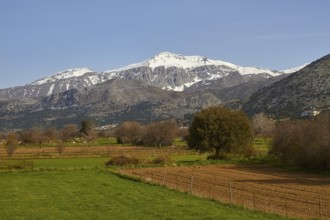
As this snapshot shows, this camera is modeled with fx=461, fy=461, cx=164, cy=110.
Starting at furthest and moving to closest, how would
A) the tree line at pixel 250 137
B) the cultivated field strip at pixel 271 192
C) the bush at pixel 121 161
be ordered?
the bush at pixel 121 161 < the tree line at pixel 250 137 < the cultivated field strip at pixel 271 192

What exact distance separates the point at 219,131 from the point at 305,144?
20.6 meters

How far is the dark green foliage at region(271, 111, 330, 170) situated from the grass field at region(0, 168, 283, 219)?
28.2 metres

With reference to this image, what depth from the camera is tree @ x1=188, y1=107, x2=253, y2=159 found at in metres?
84.2

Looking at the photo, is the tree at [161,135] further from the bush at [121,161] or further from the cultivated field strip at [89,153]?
the bush at [121,161]

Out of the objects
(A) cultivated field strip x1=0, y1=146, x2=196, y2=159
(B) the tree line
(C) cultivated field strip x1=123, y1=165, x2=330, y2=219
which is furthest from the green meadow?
(A) cultivated field strip x1=0, y1=146, x2=196, y2=159

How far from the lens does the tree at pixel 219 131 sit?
3317 inches

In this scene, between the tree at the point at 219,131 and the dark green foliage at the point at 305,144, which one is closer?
the dark green foliage at the point at 305,144

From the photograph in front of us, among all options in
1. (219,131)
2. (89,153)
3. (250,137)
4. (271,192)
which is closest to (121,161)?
(219,131)

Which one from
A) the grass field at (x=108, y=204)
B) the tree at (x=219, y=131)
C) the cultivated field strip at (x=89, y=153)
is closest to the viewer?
the grass field at (x=108, y=204)

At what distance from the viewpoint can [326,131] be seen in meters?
63.0

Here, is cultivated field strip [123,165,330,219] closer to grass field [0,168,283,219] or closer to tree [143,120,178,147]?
grass field [0,168,283,219]

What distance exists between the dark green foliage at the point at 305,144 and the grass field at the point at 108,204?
28.2m

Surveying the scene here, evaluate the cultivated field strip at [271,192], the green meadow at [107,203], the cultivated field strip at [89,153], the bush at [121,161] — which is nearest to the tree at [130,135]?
the cultivated field strip at [89,153]

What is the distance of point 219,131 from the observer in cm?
8425
